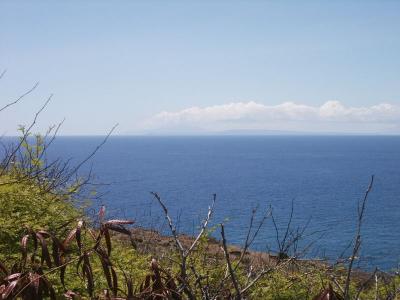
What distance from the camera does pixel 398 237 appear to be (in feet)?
162

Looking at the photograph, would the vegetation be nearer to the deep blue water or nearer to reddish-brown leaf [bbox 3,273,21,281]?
reddish-brown leaf [bbox 3,273,21,281]

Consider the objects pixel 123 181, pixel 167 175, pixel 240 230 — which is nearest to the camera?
pixel 240 230

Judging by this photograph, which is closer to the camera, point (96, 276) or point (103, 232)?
point (103, 232)

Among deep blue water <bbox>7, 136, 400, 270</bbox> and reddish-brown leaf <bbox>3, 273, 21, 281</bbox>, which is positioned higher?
reddish-brown leaf <bbox>3, 273, 21, 281</bbox>

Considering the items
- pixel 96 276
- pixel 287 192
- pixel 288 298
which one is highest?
pixel 96 276

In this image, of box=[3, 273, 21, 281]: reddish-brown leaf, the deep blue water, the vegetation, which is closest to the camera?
box=[3, 273, 21, 281]: reddish-brown leaf

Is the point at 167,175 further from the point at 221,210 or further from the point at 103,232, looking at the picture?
the point at 103,232

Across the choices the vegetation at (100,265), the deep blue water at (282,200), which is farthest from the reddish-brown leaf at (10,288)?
the deep blue water at (282,200)

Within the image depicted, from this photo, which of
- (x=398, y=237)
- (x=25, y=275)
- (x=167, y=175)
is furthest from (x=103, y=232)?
(x=167, y=175)

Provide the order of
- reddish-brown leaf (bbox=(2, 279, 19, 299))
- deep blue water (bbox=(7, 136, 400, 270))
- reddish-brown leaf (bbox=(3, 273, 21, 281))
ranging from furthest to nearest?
deep blue water (bbox=(7, 136, 400, 270)), reddish-brown leaf (bbox=(3, 273, 21, 281)), reddish-brown leaf (bbox=(2, 279, 19, 299))

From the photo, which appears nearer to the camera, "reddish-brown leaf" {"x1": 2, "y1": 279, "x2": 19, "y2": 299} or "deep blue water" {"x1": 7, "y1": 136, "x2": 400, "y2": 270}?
"reddish-brown leaf" {"x1": 2, "y1": 279, "x2": 19, "y2": 299}

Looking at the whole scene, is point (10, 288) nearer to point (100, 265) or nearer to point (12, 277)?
point (12, 277)

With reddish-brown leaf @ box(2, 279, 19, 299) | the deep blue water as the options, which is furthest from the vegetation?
the deep blue water

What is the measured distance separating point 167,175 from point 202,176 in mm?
8558
